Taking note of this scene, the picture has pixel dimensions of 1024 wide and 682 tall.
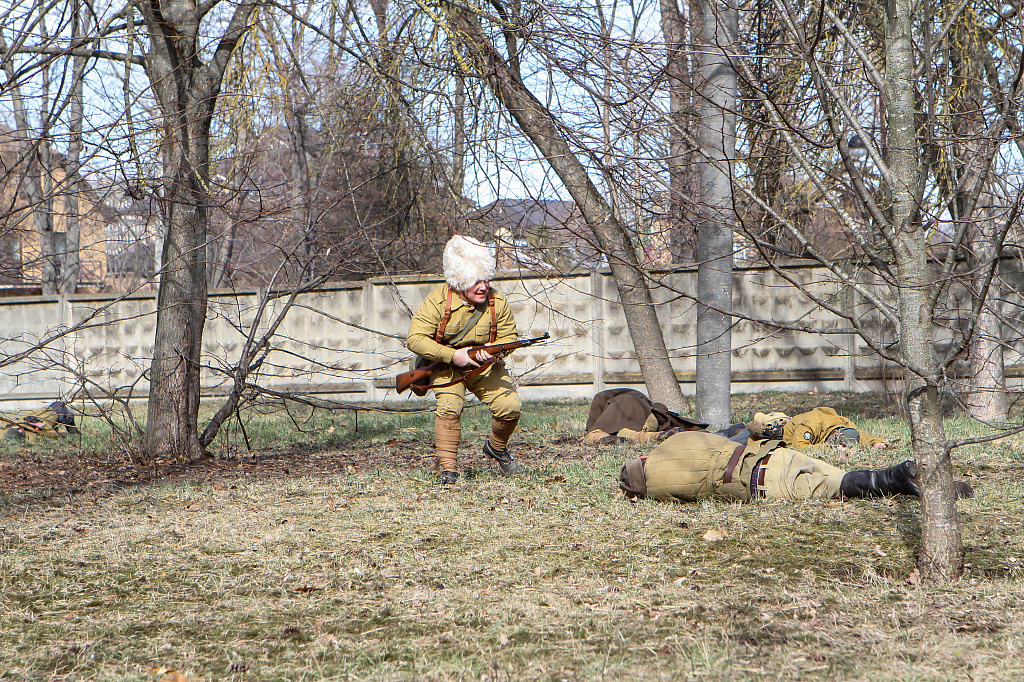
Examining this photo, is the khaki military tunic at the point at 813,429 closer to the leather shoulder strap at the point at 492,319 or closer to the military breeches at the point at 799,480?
the military breeches at the point at 799,480

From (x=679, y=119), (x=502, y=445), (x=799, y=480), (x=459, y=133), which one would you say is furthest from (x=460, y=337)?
(x=459, y=133)

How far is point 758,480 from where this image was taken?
16.5ft

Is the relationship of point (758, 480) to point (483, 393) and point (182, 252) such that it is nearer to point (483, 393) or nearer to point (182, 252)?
point (483, 393)

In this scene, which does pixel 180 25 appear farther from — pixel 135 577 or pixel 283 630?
pixel 283 630

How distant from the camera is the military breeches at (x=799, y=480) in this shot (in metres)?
4.98

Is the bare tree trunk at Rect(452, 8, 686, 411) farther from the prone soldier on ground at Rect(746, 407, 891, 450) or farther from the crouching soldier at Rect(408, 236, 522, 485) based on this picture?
the crouching soldier at Rect(408, 236, 522, 485)

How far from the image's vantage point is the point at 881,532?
423cm

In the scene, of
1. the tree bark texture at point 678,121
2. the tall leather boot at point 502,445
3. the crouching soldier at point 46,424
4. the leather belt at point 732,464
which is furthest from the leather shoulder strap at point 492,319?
the crouching soldier at point 46,424

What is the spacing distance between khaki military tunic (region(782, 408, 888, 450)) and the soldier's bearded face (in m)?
2.84

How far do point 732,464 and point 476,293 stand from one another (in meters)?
2.11

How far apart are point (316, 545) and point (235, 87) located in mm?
5570

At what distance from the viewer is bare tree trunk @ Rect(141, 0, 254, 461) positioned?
7.05m

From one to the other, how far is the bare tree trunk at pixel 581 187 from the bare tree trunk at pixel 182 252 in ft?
7.50

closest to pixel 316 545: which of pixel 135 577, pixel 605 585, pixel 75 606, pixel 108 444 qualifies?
pixel 135 577
